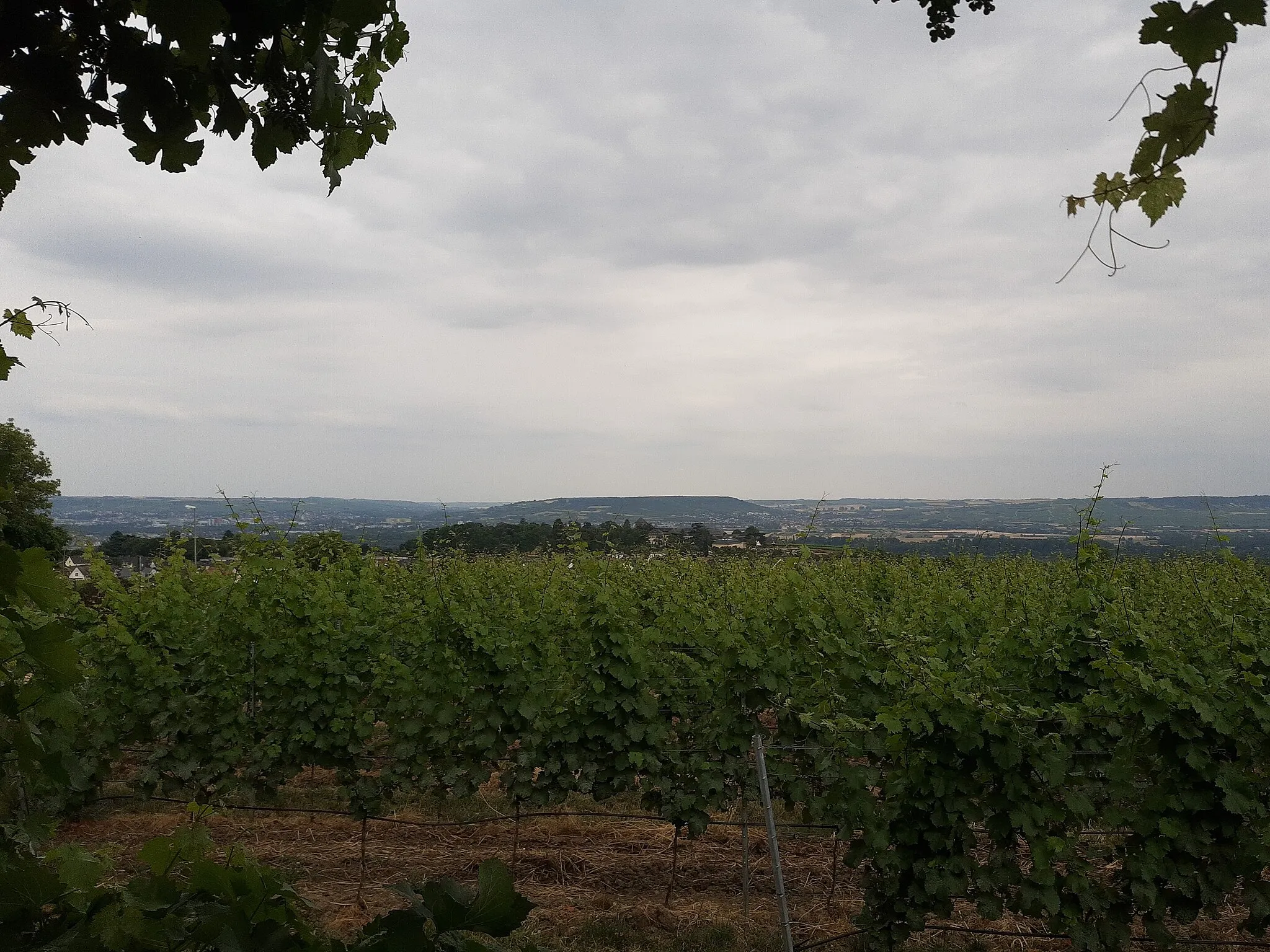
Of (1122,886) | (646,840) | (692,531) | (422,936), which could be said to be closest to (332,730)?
(646,840)

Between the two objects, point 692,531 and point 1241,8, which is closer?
point 1241,8

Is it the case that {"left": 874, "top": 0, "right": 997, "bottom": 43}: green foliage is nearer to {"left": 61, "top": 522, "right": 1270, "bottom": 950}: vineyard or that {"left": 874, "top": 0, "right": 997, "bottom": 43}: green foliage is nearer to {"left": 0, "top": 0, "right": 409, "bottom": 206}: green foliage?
{"left": 0, "top": 0, "right": 409, "bottom": 206}: green foliage

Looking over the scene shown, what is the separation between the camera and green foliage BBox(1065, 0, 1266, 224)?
92cm

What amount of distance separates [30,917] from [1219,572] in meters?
11.8

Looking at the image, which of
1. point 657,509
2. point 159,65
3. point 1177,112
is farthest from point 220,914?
point 657,509

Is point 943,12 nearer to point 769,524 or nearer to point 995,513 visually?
point 769,524

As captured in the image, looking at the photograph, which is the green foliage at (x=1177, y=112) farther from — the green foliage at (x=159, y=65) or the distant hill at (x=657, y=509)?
the distant hill at (x=657, y=509)

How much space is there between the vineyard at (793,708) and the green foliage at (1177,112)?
325 cm

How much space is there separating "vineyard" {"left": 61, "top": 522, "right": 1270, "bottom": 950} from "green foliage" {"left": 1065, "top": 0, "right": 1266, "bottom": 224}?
3.25 m

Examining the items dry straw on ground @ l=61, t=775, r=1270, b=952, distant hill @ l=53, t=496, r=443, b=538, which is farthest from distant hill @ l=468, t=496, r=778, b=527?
dry straw on ground @ l=61, t=775, r=1270, b=952

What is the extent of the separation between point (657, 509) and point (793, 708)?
162 feet

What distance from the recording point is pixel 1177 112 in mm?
1071

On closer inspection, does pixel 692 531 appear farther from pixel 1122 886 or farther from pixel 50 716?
pixel 50 716

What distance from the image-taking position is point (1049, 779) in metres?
4.14
